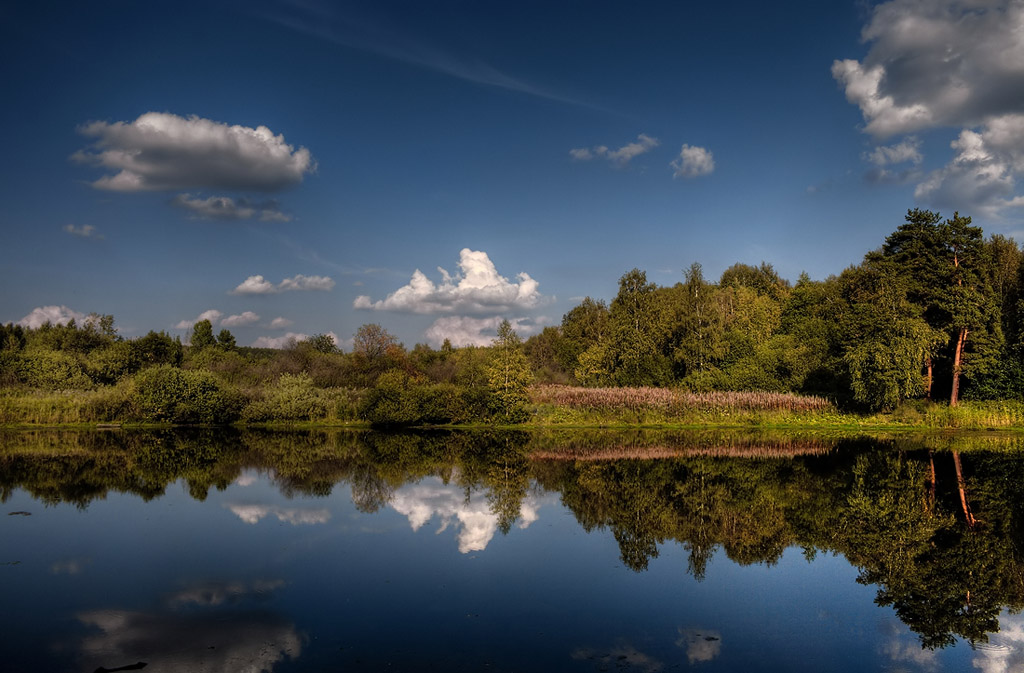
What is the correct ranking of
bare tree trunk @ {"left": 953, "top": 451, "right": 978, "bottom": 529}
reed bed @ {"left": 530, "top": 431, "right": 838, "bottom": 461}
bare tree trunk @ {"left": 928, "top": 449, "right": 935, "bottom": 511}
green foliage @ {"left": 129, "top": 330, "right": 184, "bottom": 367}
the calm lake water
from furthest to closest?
1. green foliage @ {"left": 129, "top": 330, "right": 184, "bottom": 367}
2. reed bed @ {"left": 530, "top": 431, "right": 838, "bottom": 461}
3. bare tree trunk @ {"left": 928, "top": 449, "right": 935, "bottom": 511}
4. bare tree trunk @ {"left": 953, "top": 451, "right": 978, "bottom": 529}
5. the calm lake water

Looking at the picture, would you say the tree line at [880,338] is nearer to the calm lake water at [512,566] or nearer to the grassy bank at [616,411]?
the grassy bank at [616,411]

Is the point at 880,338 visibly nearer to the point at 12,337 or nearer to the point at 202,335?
the point at 202,335

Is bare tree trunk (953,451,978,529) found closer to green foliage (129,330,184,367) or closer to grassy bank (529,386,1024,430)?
grassy bank (529,386,1024,430)

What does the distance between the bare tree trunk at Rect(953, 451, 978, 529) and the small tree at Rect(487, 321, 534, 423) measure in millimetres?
18815

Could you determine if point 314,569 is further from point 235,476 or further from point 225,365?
point 225,365

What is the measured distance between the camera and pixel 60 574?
11.0m

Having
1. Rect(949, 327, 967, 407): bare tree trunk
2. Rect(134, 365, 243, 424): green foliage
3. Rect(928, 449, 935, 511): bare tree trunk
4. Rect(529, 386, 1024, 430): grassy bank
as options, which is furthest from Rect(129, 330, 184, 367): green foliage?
Rect(949, 327, 967, 407): bare tree trunk

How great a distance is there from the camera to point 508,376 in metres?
33.6

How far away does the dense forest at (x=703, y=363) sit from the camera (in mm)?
33844

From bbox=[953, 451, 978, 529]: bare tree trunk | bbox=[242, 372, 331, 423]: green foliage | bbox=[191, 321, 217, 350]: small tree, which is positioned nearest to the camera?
bbox=[953, 451, 978, 529]: bare tree trunk

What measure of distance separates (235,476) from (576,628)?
15.0 metres

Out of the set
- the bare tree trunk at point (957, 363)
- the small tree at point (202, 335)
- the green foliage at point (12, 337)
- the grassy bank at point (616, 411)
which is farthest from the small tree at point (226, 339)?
the bare tree trunk at point (957, 363)

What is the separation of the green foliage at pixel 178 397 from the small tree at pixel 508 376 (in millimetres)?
14892

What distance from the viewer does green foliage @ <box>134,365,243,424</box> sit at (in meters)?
33.7
